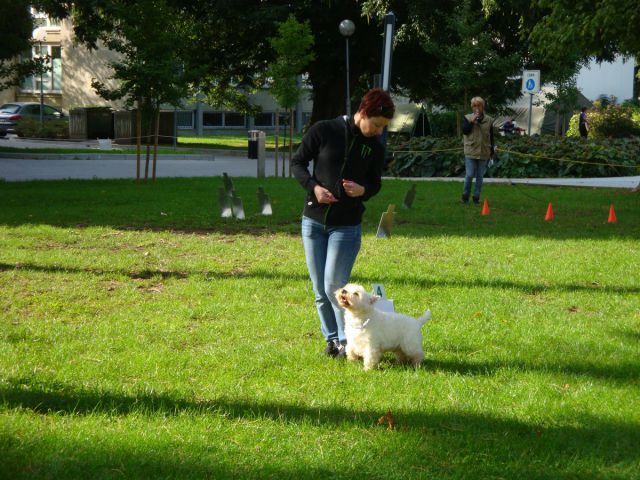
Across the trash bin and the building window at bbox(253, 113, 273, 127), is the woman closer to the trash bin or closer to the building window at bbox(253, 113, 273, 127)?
the trash bin

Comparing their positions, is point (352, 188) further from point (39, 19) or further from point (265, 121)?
point (265, 121)

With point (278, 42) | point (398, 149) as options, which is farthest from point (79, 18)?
point (398, 149)

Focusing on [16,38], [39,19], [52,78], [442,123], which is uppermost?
[39,19]

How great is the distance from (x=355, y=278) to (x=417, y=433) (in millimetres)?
4741

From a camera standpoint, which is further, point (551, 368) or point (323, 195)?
point (551, 368)

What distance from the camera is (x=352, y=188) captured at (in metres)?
6.09

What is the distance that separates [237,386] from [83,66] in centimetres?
5090

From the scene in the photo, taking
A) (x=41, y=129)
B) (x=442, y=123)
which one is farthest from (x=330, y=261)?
(x=41, y=129)

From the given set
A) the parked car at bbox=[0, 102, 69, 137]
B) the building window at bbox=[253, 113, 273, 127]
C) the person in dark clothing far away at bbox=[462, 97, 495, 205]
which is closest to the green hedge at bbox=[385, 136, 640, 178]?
the person in dark clothing far away at bbox=[462, 97, 495, 205]

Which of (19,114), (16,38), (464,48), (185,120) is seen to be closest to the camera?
(16,38)

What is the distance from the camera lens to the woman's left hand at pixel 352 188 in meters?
6.09

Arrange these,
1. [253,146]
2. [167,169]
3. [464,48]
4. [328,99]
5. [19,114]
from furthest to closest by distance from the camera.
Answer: [19,114]
[328,99]
[253,146]
[464,48]
[167,169]

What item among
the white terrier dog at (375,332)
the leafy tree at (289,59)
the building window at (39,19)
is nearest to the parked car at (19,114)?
the building window at (39,19)

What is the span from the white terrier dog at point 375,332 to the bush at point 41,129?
39.5 metres
